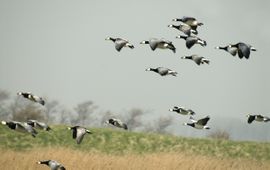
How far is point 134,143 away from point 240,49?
19.2 meters

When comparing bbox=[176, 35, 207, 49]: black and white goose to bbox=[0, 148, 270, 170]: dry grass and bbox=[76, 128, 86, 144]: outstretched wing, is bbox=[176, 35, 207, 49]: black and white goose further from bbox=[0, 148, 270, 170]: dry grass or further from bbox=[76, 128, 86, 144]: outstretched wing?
bbox=[0, 148, 270, 170]: dry grass

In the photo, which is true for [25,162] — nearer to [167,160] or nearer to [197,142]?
[167,160]

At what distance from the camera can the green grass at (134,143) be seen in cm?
2516

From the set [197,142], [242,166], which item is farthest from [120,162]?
[197,142]

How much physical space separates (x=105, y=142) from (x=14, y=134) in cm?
527

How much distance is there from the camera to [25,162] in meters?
12.5

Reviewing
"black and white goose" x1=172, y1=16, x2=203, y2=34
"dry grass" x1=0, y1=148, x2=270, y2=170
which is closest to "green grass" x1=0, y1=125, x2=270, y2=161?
"dry grass" x1=0, y1=148, x2=270, y2=170

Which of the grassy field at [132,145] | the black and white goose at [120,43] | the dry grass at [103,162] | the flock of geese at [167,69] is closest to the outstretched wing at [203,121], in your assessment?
the flock of geese at [167,69]

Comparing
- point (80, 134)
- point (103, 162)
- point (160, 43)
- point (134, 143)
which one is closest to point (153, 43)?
point (160, 43)

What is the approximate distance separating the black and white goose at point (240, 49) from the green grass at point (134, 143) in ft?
54.9

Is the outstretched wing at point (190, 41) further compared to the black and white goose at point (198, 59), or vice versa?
the black and white goose at point (198, 59)

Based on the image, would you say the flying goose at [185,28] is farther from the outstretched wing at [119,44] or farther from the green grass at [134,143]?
the green grass at [134,143]

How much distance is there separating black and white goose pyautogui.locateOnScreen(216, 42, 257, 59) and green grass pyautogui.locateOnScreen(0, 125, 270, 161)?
54.9ft

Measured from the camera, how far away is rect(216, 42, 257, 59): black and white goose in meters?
8.19
